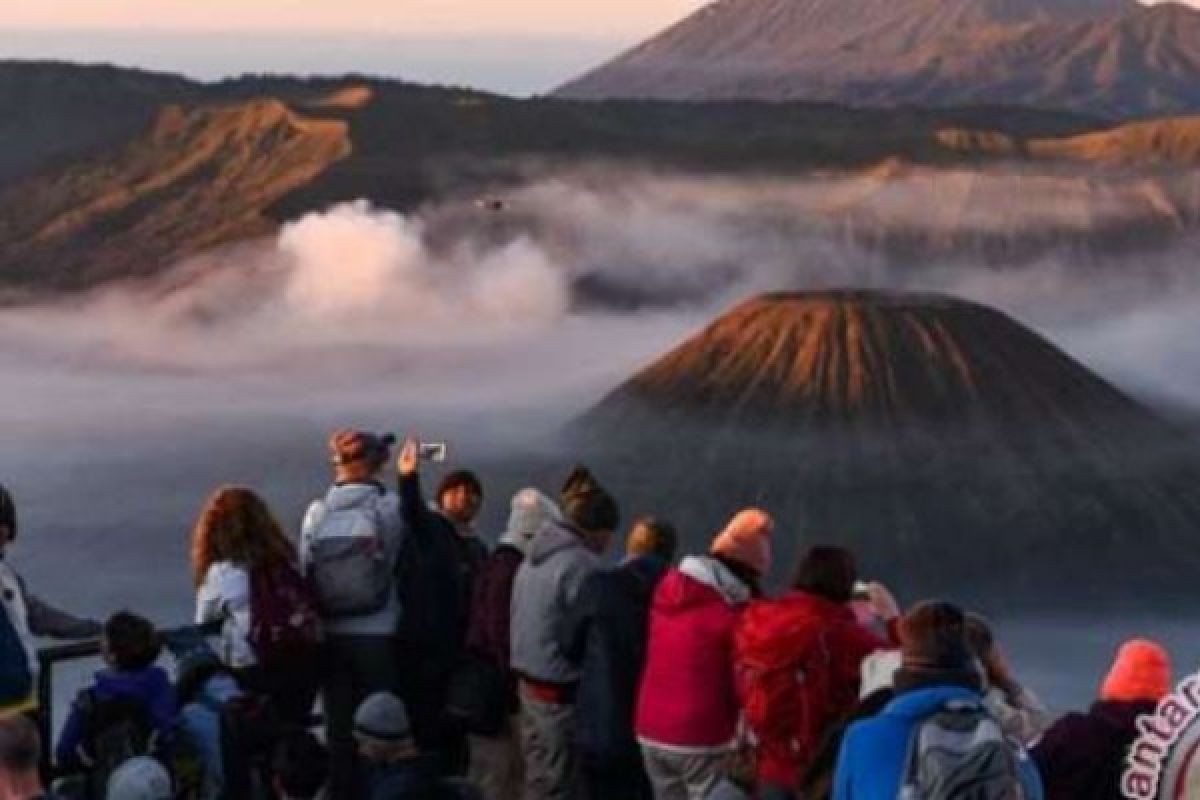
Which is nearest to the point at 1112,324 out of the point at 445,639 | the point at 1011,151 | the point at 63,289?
the point at 1011,151

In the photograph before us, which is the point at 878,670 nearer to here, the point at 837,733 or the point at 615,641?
the point at 837,733

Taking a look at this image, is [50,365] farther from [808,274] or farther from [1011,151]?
[1011,151]

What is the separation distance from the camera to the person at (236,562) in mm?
8766

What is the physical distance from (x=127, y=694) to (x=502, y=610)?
2.06 meters

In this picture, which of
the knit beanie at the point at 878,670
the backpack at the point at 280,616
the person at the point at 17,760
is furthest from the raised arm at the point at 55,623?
the person at the point at 17,760

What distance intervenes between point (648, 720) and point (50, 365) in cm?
13153

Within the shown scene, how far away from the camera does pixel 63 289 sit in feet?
431

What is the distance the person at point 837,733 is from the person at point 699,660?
2.74 feet

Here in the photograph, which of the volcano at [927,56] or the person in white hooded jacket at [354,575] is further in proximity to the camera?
the volcano at [927,56]

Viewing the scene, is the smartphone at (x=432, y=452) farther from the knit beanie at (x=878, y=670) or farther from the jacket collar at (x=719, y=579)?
the knit beanie at (x=878, y=670)

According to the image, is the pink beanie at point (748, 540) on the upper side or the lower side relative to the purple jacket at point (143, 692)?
upper

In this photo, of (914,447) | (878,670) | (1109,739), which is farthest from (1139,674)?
(914,447)

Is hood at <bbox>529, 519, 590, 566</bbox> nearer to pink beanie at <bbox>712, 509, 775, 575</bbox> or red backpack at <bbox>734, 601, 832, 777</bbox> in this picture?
pink beanie at <bbox>712, 509, 775, 575</bbox>

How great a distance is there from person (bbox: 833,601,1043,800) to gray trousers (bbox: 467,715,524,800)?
310 cm
